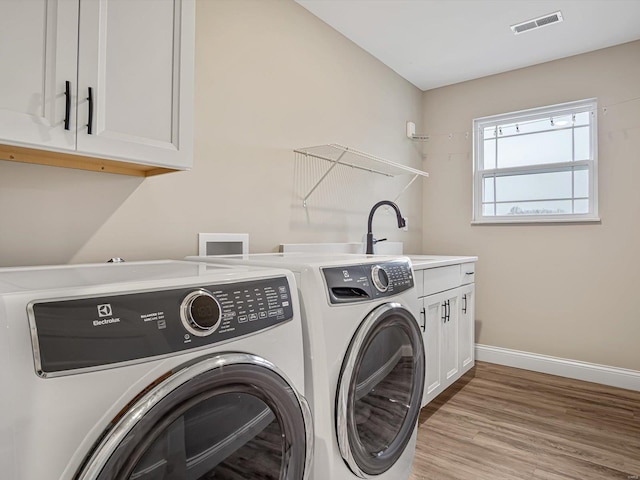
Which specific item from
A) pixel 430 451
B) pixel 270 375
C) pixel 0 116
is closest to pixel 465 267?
pixel 430 451

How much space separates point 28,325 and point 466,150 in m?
3.71

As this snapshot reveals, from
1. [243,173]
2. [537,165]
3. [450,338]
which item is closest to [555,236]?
A: [537,165]

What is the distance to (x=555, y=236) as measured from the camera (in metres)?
3.29

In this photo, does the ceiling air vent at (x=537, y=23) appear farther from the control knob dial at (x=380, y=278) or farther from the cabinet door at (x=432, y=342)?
the control knob dial at (x=380, y=278)

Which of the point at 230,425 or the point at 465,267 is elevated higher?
the point at 465,267

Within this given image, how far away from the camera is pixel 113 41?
124 centimetres

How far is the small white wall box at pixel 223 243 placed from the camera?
1908mm

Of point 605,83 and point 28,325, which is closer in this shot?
point 28,325

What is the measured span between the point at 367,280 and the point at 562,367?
2630mm

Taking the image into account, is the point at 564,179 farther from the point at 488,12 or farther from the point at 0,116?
the point at 0,116

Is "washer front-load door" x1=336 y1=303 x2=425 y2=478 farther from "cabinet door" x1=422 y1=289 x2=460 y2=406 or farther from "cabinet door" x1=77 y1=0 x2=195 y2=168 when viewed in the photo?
"cabinet door" x1=77 y1=0 x2=195 y2=168

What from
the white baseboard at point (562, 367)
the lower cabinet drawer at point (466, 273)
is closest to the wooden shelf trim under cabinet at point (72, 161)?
the lower cabinet drawer at point (466, 273)

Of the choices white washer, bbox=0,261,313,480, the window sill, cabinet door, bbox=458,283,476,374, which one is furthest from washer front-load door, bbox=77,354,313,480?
the window sill

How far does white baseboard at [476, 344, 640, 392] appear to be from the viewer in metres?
2.97
